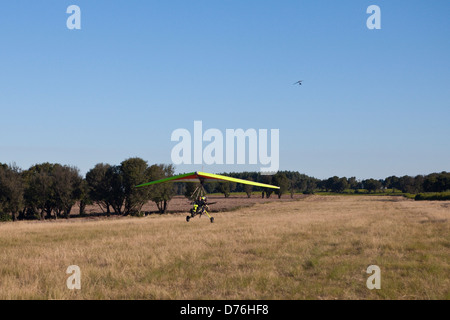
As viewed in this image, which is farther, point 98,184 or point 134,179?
point 98,184

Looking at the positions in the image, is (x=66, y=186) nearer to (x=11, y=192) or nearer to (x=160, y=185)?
(x=11, y=192)

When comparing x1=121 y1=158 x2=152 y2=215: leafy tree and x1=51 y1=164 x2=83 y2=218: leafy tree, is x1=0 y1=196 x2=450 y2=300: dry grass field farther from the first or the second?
x1=51 y1=164 x2=83 y2=218: leafy tree

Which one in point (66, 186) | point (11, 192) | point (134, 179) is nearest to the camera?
point (11, 192)

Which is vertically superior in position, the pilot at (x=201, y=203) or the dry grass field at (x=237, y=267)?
the pilot at (x=201, y=203)

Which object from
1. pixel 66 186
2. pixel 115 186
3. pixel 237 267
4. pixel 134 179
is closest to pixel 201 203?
pixel 237 267

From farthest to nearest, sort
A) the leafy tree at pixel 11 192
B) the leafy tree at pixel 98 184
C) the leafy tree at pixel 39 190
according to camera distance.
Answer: the leafy tree at pixel 98 184, the leafy tree at pixel 39 190, the leafy tree at pixel 11 192

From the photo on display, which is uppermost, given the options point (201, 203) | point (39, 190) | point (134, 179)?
point (134, 179)

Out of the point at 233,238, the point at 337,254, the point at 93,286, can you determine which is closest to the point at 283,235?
the point at 233,238

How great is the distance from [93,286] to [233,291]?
13.9ft

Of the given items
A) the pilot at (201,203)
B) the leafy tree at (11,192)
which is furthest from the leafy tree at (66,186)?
the pilot at (201,203)

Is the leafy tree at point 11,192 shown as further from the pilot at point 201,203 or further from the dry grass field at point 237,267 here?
the pilot at point 201,203

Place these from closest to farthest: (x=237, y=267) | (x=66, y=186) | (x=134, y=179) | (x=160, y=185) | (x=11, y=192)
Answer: (x=237, y=267) < (x=11, y=192) < (x=134, y=179) < (x=66, y=186) < (x=160, y=185)

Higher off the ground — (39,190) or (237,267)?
(39,190)

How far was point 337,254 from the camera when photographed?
17.3 meters
